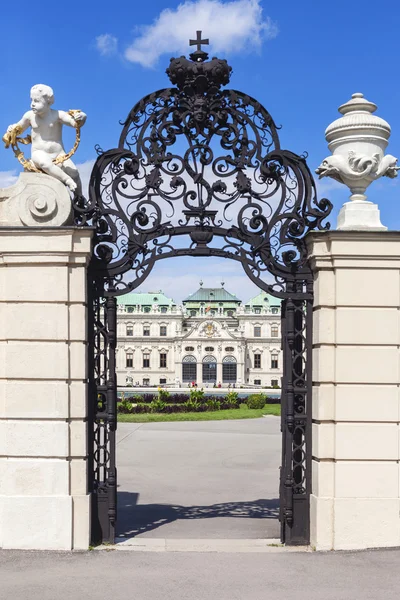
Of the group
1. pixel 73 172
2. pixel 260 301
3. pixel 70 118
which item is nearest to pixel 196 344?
pixel 260 301

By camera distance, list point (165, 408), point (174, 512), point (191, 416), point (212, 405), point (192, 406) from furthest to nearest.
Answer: point (212, 405) → point (192, 406) → point (165, 408) → point (191, 416) → point (174, 512)

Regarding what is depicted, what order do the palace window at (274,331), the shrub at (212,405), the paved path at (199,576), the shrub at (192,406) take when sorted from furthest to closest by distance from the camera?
the palace window at (274,331), the shrub at (212,405), the shrub at (192,406), the paved path at (199,576)

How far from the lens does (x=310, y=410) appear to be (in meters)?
7.89

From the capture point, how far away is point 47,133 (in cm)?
783

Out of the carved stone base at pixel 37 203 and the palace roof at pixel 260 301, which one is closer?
the carved stone base at pixel 37 203

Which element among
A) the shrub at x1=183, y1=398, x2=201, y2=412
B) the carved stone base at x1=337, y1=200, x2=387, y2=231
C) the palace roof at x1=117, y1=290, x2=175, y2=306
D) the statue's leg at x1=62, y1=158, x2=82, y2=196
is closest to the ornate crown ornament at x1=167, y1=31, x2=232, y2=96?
the statue's leg at x1=62, y1=158, x2=82, y2=196

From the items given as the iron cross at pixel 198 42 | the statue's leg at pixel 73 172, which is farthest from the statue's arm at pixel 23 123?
the iron cross at pixel 198 42

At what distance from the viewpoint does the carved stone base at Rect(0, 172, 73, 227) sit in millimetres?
7684

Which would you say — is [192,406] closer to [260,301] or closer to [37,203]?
[37,203]

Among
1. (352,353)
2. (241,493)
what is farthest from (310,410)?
(241,493)

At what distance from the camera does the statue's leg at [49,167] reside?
304 inches

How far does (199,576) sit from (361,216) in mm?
3937

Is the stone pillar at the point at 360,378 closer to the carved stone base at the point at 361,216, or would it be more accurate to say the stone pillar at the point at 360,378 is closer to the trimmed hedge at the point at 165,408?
the carved stone base at the point at 361,216

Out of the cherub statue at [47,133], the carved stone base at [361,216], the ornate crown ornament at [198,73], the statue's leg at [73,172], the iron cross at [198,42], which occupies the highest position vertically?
the iron cross at [198,42]
